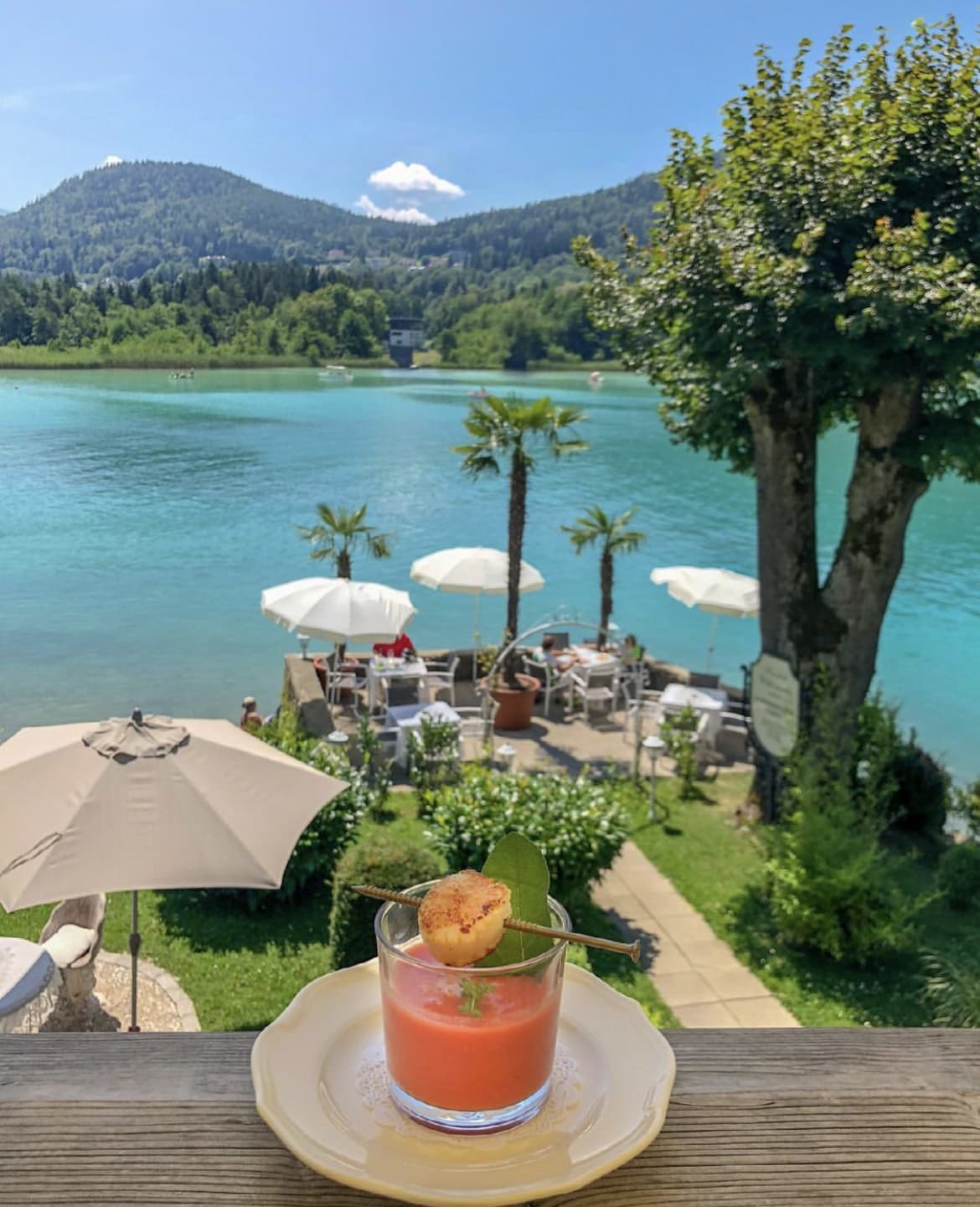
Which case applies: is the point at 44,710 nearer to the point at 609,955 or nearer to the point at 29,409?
the point at 609,955

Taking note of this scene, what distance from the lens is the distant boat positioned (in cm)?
12935

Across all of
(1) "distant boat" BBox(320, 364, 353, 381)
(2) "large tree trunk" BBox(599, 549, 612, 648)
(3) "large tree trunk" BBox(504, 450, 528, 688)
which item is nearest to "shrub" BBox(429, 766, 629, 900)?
(3) "large tree trunk" BBox(504, 450, 528, 688)

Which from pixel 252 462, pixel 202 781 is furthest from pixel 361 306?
pixel 202 781

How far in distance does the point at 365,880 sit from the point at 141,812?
214cm

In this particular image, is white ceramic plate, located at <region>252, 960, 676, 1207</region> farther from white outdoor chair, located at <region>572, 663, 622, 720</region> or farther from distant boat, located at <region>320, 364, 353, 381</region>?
distant boat, located at <region>320, 364, 353, 381</region>

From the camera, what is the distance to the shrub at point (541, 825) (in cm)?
740

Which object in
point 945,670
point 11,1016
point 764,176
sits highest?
point 764,176

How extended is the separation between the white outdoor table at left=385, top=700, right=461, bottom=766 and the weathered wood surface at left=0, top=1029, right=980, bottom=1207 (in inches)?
422

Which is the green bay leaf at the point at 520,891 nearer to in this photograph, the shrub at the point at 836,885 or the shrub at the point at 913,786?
the shrub at the point at 836,885

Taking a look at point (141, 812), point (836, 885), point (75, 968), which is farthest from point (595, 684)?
point (141, 812)

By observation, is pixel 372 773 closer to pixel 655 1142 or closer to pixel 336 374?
pixel 655 1142

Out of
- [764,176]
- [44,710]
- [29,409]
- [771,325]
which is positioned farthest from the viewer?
[29,409]

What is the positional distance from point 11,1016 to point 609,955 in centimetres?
455

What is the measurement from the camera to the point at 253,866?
4738 mm
